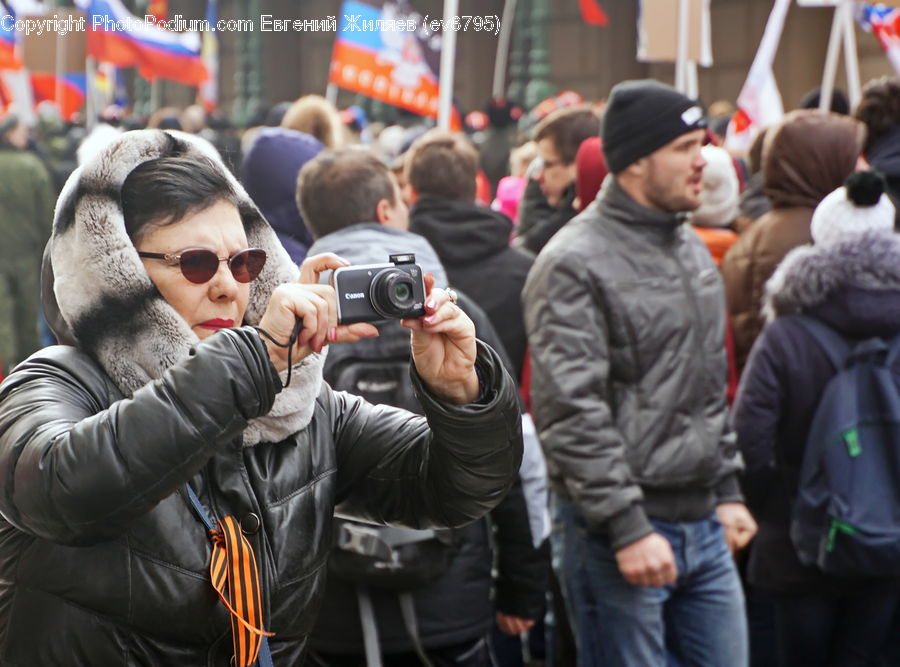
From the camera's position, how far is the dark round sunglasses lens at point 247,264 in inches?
82.4

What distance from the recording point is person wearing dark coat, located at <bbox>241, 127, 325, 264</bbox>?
4.36 meters

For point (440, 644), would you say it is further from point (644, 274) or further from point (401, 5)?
point (401, 5)

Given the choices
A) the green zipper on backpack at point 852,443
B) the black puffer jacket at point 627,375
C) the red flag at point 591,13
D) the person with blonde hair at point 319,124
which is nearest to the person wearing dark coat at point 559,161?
the person with blonde hair at point 319,124

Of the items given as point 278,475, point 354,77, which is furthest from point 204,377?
point 354,77

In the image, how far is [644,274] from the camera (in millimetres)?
3672

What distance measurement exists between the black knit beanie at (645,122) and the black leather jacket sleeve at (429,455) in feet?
5.78

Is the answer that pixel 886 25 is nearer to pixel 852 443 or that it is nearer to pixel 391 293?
pixel 852 443

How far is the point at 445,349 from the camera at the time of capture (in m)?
2.01

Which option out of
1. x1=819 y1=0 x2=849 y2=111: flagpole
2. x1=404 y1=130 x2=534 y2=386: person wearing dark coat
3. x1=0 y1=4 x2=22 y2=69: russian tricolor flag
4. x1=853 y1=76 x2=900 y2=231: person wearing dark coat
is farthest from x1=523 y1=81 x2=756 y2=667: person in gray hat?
x1=0 y1=4 x2=22 y2=69: russian tricolor flag

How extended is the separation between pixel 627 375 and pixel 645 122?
78 cm

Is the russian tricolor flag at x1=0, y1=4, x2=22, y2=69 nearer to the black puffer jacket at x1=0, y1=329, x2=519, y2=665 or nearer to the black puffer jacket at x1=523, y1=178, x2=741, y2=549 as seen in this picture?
the black puffer jacket at x1=523, y1=178, x2=741, y2=549

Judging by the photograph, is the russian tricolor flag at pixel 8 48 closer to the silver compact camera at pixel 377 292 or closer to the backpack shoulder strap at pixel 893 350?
the backpack shoulder strap at pixel 893 350

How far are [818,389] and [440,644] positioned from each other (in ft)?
4.57

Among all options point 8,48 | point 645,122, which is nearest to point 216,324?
point 645,122
